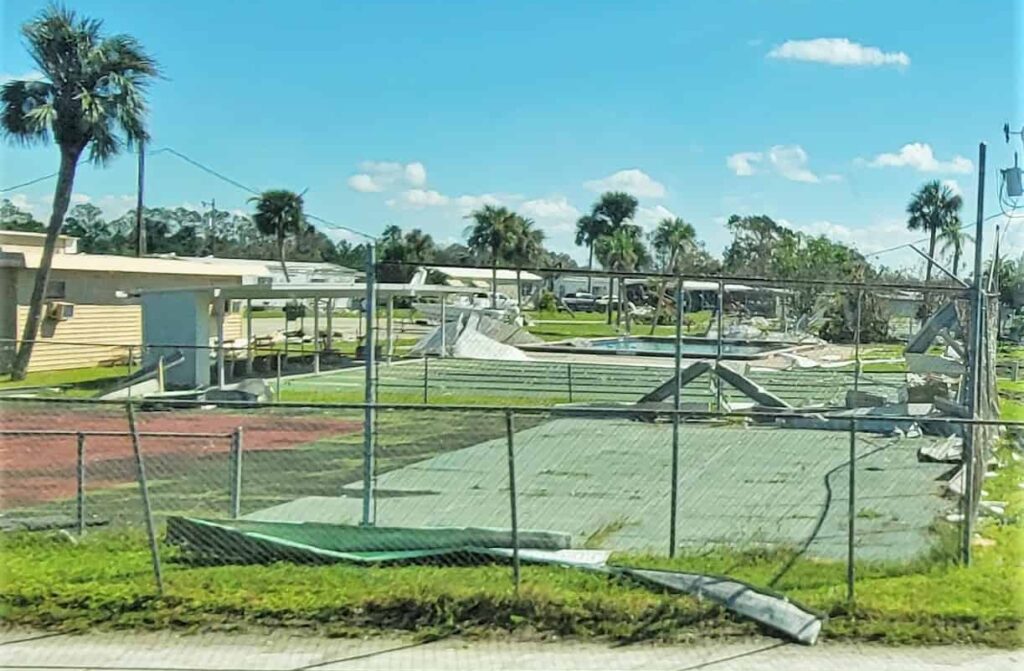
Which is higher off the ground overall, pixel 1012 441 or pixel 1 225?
pixel 1 225

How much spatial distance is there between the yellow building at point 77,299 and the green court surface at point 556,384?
548cm

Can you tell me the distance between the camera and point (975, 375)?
9125mm

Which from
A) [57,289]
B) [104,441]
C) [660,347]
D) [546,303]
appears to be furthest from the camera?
[546,303]

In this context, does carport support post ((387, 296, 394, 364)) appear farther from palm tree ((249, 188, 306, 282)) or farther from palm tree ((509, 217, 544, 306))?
palm tree ((509, 217, 544, 306))

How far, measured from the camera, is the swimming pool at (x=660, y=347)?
37938 mm

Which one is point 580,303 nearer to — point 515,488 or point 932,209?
point 932,209

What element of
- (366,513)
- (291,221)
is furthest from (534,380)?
(291,221)

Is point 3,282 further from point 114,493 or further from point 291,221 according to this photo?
point 291,221

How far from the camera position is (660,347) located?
4169 centimetres

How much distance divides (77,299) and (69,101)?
580cm

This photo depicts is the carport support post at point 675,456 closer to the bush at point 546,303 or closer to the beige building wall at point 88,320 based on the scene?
the beige building wall at point 88,320

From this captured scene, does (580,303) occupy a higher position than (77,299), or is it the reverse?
(77,299)

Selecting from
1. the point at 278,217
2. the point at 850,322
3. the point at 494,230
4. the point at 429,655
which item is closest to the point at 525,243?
the point at 494,230

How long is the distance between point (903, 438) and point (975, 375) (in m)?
8.61
